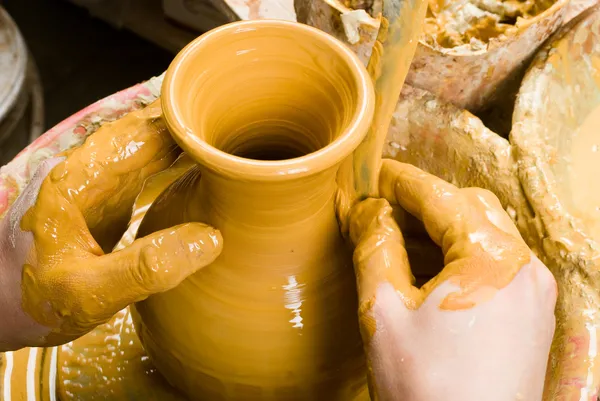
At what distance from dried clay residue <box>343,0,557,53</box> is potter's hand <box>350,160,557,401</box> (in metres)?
0.88

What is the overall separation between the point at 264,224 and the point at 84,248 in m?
0.27

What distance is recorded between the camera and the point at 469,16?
1718 millimetres

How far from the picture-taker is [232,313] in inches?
35.8

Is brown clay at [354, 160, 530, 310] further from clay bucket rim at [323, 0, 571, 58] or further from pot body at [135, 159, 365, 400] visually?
clay bucket rim at [323, 0, 571, 58]

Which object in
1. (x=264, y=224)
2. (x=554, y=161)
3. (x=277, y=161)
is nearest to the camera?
(x=277, y=161)

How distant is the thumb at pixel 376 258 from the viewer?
0.85 metres

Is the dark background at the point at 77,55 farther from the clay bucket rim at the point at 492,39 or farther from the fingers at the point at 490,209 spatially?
the fingers at the point at 490,209

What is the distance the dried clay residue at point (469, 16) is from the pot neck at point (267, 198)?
3.03ft

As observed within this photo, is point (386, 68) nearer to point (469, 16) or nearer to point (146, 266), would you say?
point (146, 266)

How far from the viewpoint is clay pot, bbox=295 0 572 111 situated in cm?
142

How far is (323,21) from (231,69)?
0.67 m

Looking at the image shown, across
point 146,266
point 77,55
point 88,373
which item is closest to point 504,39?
point 146,266

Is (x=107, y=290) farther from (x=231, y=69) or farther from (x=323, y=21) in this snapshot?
(x=323, y=21)

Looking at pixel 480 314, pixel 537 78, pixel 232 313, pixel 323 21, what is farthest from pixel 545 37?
pixel 232 313
